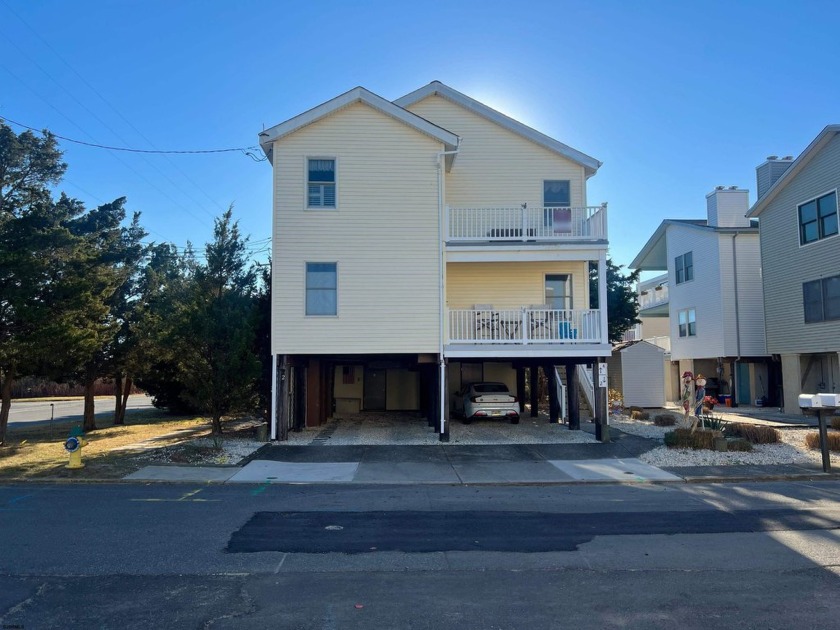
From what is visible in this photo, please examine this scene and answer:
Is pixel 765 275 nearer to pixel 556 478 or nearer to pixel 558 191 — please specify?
pixel 558 191

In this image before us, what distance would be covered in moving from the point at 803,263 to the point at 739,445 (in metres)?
12.6

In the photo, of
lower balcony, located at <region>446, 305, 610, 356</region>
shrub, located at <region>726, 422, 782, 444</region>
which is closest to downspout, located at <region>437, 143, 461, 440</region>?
lower balcony, located at <region>446, 305, 610, 356</region>

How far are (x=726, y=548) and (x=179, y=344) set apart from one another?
13.5m

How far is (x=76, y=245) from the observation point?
15.9 meters

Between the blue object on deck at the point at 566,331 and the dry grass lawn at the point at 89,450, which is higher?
the blue object on deck at the point at 566,331

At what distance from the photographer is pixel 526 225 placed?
17.3 metres

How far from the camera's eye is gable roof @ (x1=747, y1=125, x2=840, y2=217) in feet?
70.3

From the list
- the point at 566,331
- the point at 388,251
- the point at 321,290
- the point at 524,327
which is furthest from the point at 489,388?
the point at 321,290

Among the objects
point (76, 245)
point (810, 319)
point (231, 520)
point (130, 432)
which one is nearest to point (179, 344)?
point (76, 245)

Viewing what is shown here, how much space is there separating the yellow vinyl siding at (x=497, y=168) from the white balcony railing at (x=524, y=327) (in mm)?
4293

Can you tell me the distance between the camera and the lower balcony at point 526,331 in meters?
16.4

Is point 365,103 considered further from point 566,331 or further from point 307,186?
point 566,331

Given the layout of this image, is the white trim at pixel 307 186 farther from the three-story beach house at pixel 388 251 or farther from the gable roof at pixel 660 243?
the gable roof at pixel 660 243

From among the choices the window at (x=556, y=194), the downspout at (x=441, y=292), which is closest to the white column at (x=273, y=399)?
the downspout at (x=441, y=292)
